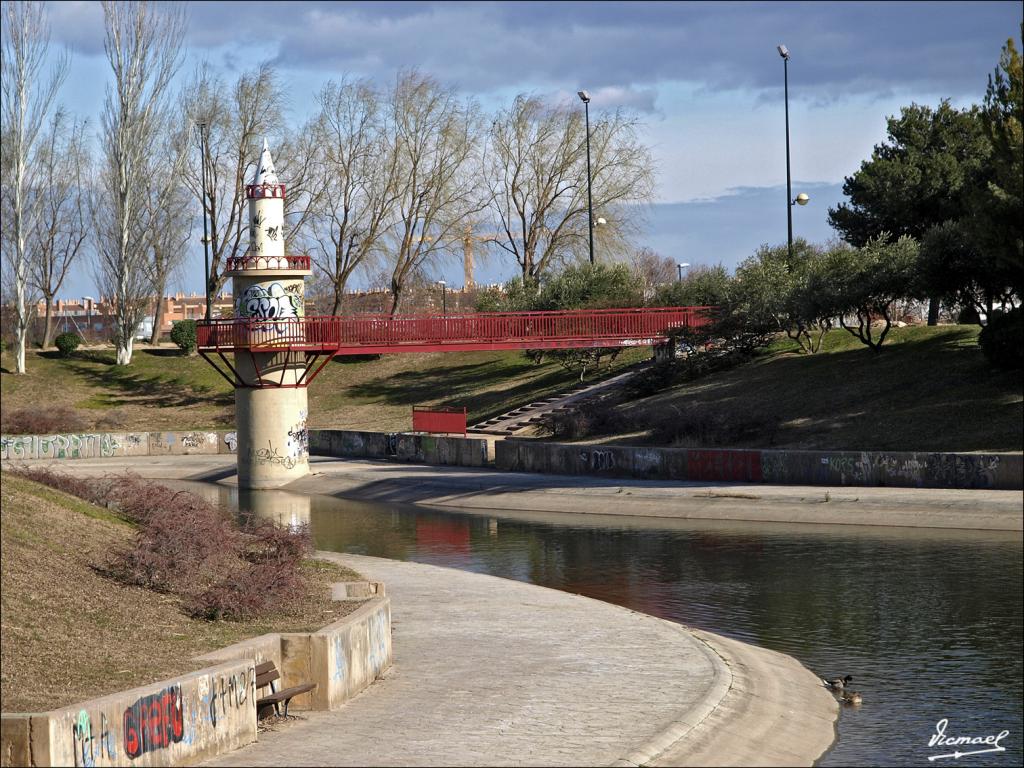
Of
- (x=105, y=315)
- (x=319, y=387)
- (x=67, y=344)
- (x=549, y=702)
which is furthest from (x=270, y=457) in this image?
(x=105, y=315)

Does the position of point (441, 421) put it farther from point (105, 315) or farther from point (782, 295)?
point (105, 315)

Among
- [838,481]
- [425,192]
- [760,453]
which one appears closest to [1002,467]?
[838,481]

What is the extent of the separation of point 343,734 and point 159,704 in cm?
261

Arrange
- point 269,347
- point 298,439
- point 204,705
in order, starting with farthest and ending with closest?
point 298,439 → point 269,347 → point 204,705

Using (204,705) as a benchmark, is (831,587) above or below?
below

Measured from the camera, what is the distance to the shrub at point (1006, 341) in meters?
44.8

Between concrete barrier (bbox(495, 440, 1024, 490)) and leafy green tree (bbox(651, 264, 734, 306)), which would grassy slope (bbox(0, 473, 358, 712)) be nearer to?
concrete barrier (bbox(495, 440, 1024, 490))

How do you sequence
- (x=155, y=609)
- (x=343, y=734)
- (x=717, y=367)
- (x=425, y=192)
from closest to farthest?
(x=343, y=734)
(x=155, y=609)
(x=717, y=367)
(x=425, y=192)

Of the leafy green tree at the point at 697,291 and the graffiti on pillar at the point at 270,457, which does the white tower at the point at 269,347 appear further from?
the leafy green tree at the point at 697,291

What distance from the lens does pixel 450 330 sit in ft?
196

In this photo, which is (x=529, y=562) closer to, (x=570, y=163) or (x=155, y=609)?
(x=155, y=609)

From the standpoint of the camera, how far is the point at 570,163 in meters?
92.9

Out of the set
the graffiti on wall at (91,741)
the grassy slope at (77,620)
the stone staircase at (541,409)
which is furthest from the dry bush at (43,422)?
the graffiti on wall at (91,741)

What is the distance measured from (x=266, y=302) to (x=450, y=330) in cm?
978
